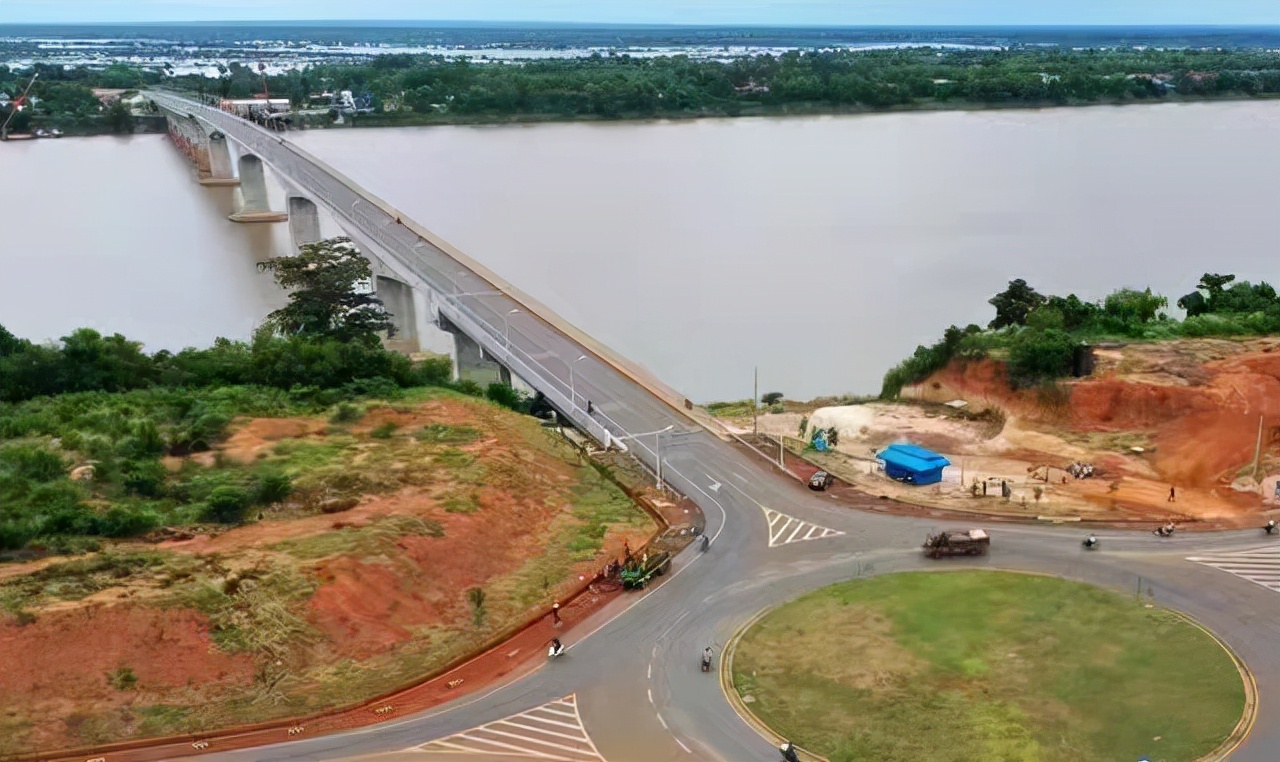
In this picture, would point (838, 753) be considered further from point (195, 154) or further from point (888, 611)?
point (195, 154)

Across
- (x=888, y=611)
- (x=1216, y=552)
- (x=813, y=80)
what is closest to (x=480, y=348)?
(x=888, y=611)

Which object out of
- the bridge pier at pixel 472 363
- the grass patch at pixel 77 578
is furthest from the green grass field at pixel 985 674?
the bridge pier at pixel 472 363

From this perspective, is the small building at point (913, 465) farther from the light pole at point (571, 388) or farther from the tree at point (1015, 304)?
the tree at point (1015, 304)


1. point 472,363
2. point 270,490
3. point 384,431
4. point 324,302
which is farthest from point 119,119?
point 270,490

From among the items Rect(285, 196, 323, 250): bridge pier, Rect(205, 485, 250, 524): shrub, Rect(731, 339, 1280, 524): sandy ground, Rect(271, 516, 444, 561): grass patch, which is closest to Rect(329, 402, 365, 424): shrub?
Rect(205, 485, 250, 524): shrub

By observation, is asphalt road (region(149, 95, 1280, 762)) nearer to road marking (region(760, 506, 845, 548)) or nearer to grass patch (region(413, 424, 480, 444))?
road marking (region(760, 506, 845, 548))

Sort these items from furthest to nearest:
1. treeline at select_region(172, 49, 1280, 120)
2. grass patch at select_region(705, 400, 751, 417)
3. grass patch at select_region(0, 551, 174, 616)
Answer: treeline at select_region(172, 49, 1280, 120) → grass patch at select_region(705, 400, 751, 417) → grass patch at select_region(0, 551, 174, 616)
